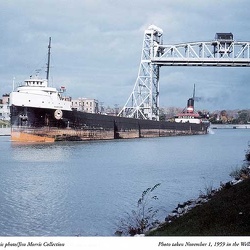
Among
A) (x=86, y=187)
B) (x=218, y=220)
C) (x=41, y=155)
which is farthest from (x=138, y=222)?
(x=41, y=155)

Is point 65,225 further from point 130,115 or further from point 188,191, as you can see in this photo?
point 130,115

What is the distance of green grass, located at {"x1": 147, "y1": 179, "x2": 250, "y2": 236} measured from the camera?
15.8 ft

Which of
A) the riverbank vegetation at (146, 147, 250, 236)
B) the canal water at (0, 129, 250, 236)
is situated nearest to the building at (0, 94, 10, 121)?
the canal water at (0, 129, 250, 236)

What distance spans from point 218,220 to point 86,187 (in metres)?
5.00

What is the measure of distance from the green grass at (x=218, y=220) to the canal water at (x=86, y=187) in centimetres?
111

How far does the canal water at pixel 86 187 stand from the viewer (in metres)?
6.77

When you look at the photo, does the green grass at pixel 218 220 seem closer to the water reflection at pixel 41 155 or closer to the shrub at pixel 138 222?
the shrub at pixel 138 222

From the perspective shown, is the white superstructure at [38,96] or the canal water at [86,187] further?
the white superstructure at [38,96]

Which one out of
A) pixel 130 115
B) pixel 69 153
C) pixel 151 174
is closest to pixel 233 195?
pixel 151 174

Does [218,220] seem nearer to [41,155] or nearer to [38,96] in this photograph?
[41,155]

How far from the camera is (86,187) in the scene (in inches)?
388

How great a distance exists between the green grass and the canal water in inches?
43.5

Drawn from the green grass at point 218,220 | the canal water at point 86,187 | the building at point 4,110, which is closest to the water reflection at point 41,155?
the canal water at point 86,187
